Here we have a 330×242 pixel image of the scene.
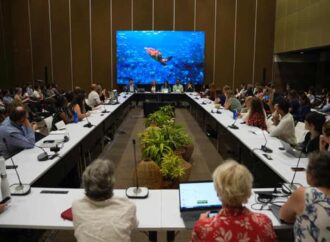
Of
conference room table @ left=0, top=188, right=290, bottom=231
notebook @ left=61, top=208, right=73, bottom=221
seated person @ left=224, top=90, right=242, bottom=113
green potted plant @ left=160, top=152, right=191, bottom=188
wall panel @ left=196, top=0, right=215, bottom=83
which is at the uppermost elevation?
wall panel @ left=196, top=0, right=215, bottom=83

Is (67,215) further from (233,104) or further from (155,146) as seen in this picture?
(233,104)

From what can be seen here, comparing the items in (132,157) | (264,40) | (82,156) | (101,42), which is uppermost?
(264,40)

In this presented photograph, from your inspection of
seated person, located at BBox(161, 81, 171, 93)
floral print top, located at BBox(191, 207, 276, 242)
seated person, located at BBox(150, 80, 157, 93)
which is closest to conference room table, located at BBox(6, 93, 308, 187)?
floral print top, located at BBox(191, 207, 276, 242)

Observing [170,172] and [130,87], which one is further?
[130,87]

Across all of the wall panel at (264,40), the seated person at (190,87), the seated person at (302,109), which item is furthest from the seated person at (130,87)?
the seated person at (302,109)

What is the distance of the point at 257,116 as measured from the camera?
218 inches

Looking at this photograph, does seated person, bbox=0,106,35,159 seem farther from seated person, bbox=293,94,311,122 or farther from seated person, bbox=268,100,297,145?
seated person, bbox=293,94,311,122

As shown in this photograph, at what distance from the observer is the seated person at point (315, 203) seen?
5.85ft

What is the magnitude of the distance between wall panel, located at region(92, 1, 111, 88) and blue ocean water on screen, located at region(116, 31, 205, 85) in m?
0.85

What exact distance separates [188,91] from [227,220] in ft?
39.2

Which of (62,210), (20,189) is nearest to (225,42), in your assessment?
(20,189)

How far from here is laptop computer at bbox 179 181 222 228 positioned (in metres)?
2.31

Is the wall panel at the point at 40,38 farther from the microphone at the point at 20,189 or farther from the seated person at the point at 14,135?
the microphone at the point at 20,189

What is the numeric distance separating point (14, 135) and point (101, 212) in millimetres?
2472
